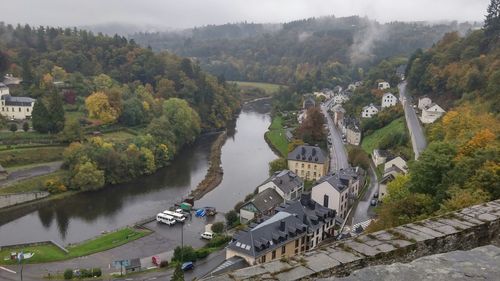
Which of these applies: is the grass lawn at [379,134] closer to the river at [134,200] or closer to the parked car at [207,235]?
the river at [134,200]

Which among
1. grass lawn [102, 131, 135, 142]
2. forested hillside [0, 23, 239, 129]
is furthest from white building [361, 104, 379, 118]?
grass lawn [102, 131, 135, 142]

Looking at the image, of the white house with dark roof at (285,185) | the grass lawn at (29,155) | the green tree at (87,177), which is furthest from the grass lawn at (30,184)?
the white house with dark roof at (285,185)

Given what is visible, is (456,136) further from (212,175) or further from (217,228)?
(212,175)

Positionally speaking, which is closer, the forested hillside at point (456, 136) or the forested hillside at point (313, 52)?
the forested hillside at point (456, 136)

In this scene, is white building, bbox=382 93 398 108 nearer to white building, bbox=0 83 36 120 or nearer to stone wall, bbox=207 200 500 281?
white building, bbox=0 83 36 120

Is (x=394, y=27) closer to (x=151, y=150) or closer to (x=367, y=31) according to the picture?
(x=367, y=31)

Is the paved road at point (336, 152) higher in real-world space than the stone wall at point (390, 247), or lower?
lower

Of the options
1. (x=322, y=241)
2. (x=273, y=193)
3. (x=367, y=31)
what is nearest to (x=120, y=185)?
(x=273, y=193)
